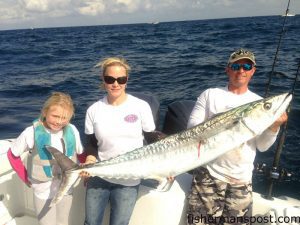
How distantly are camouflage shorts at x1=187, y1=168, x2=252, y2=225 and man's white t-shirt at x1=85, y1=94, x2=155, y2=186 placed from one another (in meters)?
0.68

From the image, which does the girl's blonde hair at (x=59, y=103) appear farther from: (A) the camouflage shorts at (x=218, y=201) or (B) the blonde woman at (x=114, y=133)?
(A) the camouflage shorts at (x=218, y=201)

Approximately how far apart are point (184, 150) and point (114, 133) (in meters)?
0.73

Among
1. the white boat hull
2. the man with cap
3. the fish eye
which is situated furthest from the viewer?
the white boat hull

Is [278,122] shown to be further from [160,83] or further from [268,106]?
[160,83]

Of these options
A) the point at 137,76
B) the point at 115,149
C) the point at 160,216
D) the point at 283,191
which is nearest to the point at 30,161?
the point at 115,149

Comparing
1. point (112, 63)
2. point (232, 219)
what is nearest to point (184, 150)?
point (232, 219)

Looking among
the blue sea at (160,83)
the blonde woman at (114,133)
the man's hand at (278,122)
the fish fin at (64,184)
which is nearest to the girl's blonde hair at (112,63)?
the blonde woman at (114,133)

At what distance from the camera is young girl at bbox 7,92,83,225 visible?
3.38 m

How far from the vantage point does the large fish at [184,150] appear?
125 inches

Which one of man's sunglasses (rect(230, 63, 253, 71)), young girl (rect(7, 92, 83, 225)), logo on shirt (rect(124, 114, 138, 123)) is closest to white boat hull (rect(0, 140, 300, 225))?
young girl (rect(7, 92, 83, 225))

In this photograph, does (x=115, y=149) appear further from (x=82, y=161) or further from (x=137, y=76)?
(x=137, y=76)

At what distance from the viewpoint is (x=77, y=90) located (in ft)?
49.5

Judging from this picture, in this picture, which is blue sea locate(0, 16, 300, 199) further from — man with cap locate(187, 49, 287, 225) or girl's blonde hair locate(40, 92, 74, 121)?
girl's blonde hair locate(40, 92, 74, 121)

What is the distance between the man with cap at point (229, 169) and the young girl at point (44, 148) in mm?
1310
